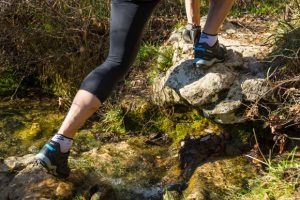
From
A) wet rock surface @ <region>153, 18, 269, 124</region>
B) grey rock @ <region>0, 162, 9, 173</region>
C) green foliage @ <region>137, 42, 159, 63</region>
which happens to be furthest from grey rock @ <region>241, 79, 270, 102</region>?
grey rock @ <region>0, 162, 9, 173</region>

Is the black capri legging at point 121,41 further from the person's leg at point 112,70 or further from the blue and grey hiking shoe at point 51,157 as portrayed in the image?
the blue and grey hiking shoe at point 51,157

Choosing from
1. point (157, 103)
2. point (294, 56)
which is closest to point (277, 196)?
point (294, 56)

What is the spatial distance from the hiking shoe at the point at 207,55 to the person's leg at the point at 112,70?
0.70 m

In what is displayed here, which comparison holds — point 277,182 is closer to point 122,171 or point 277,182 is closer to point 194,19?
point 122,171

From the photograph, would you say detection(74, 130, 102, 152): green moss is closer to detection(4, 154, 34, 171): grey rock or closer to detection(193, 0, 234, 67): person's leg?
detection(4, 154, 34, 171): grey rock

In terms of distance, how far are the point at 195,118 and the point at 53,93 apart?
173 cm

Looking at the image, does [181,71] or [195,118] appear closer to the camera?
[181,71]

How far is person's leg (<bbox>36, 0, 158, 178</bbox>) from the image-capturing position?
279 cm

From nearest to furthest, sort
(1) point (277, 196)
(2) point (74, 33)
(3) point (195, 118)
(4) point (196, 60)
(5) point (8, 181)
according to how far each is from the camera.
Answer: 1. (1) point (277, 196)
2. (5) point (8, 181)
3. (4) point (196, 60)
4. (3) point (195, 118)
5. (2) point (74, 33)

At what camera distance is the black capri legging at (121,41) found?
2.78 m

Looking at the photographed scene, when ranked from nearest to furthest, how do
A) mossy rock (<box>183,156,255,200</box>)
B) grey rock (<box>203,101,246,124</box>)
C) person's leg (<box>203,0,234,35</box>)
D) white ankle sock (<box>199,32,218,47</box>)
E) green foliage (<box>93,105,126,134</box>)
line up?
mossy rock (<box>183,156,255,200</box>) → person's leg (<box>203,0,234,35</box>) → white ankle sock (<box>199,32,218,47</box>) → grey rock (<box>203,101,246,124</box>) → green foliage (<box>93,105,126,134</box>)

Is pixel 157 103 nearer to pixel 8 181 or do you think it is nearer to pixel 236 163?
pixel 236 163

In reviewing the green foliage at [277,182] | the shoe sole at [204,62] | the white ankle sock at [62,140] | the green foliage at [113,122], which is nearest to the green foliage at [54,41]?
the green foliage at [113,122]

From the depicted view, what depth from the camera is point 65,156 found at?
296 cm
